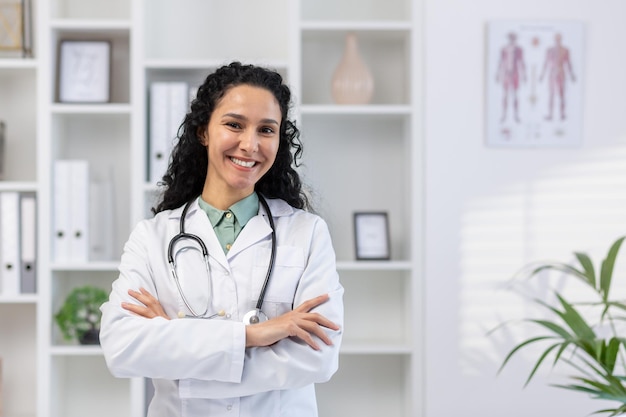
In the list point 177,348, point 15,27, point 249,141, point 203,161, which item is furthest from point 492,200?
point 15,27

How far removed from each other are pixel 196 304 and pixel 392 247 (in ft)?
5.76

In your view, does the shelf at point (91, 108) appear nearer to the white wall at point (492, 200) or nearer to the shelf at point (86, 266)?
the shelf at point (86, 266)

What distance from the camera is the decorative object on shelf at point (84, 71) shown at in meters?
3.10

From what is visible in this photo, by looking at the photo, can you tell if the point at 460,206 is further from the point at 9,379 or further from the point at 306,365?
the point at 9,379

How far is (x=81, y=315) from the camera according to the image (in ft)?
9.89

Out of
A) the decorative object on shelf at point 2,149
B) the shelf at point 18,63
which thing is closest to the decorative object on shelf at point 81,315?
the decorative object on shelf at point 2,149

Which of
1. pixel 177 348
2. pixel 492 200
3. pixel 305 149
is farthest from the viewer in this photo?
pixel 305 149

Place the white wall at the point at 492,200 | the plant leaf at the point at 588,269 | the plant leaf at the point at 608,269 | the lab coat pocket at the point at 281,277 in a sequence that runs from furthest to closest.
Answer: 1. the white wall at the point at 492,200
2. the plant leaf at the point at 588,269
3. the plant leaf at the point at 608,269
4. the lab coat pocket at the point at 281,277

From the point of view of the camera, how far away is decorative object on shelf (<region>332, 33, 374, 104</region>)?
10.3 ft

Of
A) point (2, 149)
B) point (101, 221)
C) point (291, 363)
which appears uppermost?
point (2, 149)

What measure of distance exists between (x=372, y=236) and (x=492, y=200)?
0.48 metres

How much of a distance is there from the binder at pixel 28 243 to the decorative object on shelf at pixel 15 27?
588 millimetres

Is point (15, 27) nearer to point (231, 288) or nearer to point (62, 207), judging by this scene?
point (62, 207)

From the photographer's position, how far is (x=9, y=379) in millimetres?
3262
